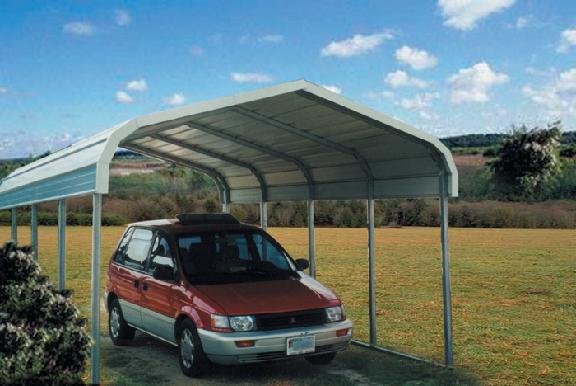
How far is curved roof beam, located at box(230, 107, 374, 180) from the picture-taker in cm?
930

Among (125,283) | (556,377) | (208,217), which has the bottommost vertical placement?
(556,377)

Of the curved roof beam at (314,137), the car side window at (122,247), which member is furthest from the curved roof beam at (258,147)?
the car side window at (122,247)

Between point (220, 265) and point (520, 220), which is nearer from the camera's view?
point (220, 265)

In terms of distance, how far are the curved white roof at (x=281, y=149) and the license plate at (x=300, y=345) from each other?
254 cm

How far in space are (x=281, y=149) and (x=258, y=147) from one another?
1.18 feet

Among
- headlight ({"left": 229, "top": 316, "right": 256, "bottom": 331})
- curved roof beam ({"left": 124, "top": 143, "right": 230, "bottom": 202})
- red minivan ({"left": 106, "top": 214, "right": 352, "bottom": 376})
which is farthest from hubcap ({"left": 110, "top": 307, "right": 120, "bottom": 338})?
headlight ({"left": 229, "top": 316, "right": 256, "bottom": 331})

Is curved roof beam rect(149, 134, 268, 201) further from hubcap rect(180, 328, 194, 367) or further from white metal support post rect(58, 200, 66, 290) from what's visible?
hubcap rect(180, 328, 194, 367)

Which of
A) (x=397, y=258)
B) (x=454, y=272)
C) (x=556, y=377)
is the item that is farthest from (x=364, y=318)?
(x=397, y=258)

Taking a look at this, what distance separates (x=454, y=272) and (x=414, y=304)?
7.68 metres

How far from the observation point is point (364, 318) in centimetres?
1392

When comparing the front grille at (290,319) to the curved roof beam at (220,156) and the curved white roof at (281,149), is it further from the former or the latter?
the curved roof beam at (220,156)

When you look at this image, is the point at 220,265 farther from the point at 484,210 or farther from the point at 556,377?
the point at 484,210

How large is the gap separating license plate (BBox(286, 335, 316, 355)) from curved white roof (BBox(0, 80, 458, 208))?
100 inches

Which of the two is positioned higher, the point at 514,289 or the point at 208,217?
the point at 208,217
